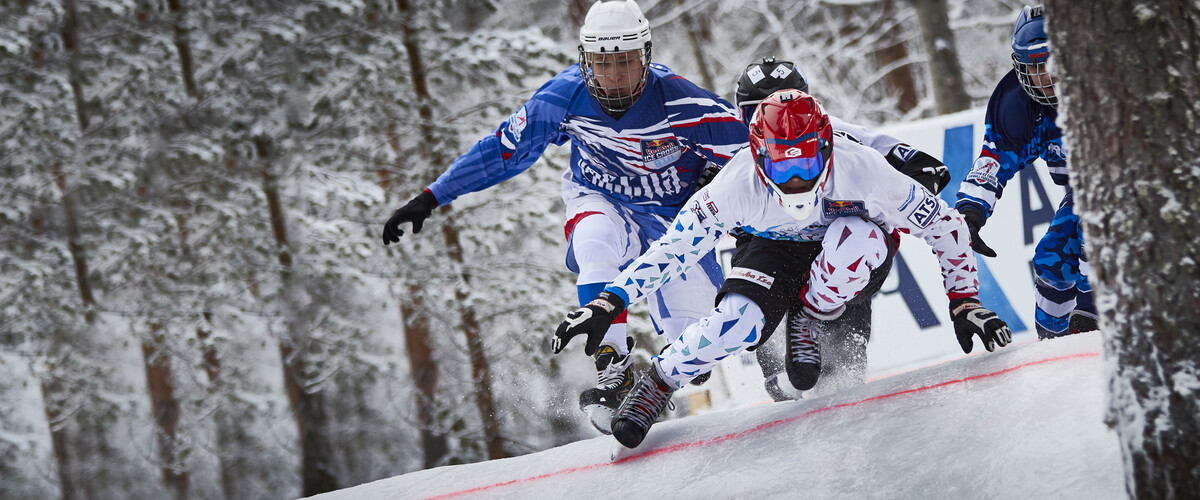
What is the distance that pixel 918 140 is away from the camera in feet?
25.0

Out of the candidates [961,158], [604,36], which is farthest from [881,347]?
[604,36]

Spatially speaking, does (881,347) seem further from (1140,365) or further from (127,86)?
(127,86)

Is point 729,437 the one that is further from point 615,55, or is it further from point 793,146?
point 615,55

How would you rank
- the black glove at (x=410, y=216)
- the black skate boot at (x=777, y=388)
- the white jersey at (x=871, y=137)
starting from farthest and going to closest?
the black skate boot at (x=777, y=388) < the black glove at (x=410, y=216) < the white jersey at (x=871, y=137)

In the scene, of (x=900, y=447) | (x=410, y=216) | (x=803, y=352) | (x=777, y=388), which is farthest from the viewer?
(x=777, y=388)

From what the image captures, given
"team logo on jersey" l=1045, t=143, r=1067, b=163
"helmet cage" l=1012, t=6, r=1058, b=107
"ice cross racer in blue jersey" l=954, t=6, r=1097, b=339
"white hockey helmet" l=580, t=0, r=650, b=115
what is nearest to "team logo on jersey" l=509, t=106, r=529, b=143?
"white hockey helmet" l=580, t=0, r=650, b=115

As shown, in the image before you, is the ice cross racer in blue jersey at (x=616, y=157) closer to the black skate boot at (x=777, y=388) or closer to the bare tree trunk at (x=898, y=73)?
the black skate boot at (x=777, y=388)

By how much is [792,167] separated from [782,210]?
0.31m

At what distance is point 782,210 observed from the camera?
3.88m

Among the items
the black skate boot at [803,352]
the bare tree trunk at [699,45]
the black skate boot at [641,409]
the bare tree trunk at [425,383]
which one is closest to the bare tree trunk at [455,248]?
the bare tree trunk at [425,383]

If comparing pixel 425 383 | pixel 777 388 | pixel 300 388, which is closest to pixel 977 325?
pixel 777 388

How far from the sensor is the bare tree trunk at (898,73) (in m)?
15.0

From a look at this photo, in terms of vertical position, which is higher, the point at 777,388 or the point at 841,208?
the point at 841,208

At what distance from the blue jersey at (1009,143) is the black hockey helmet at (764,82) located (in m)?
0.97
